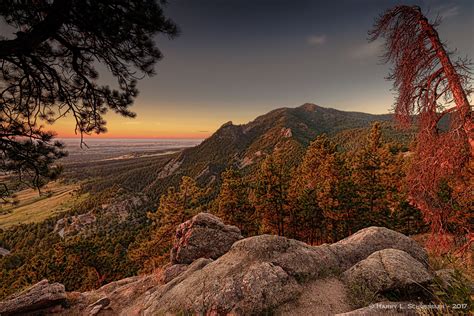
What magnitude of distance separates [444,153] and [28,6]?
36.2 feet

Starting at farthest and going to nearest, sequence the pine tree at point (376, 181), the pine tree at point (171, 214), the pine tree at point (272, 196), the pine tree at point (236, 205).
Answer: the pine tree at point (171, 214)
the pine tree at point (376, 181)
the pine tree at point (236, 205)
the pine tree at point (272, 196)

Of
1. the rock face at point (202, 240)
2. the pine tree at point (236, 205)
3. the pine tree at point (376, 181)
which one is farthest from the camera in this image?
the pine tree at point (376, 181)

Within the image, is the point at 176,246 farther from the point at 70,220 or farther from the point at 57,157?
the point at 70,220

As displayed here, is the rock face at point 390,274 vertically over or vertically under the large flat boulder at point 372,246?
over

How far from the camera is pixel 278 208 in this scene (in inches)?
1004

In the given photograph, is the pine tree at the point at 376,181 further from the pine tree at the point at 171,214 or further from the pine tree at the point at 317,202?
the pine tree at the point at 171,214

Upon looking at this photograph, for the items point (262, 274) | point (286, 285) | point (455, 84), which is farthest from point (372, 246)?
point (455, 84)

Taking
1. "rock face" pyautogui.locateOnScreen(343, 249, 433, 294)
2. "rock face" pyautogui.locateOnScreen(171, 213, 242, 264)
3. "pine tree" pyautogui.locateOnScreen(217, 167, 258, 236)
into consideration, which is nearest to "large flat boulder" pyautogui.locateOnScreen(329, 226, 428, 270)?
"rock face" pyautogui.locateOnScreen(343, 249, 433, 294)

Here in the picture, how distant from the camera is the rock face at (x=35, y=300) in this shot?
8.91 meters

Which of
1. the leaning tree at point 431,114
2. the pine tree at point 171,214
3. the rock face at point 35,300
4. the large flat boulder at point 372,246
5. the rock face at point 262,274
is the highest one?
the leaning tree at point 431,114

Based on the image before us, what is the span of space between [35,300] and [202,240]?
7.87 m

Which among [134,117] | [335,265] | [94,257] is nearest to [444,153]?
[335,265]

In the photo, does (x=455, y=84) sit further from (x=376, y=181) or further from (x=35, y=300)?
(x=376, y=181)

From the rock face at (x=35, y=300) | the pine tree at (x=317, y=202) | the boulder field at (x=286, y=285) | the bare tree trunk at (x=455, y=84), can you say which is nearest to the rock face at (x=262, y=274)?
the boulder field at (x=286, y=285)
